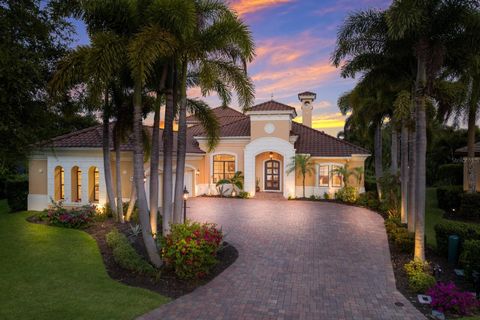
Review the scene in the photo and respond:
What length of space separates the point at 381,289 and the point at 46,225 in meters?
13.8

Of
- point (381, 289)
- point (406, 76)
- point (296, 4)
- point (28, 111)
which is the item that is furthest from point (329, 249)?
point (28, 111)

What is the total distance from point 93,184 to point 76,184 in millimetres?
1122

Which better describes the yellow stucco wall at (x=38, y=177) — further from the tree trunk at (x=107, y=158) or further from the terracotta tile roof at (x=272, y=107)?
the terracotta tile roof at (x=272, y=107)

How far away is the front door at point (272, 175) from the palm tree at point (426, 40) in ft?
51.1

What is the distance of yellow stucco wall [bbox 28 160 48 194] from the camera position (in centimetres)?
1728

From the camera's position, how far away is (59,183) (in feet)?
56.9

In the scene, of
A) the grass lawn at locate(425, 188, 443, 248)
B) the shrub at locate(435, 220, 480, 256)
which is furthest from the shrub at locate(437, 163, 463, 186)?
the shrub at locate(435, 220, 480, 256)

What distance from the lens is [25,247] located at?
35.7 feet

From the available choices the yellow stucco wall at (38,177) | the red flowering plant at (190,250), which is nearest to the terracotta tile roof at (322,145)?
the red flowering plant at (190,250)

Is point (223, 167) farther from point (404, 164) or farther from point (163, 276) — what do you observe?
point (163, 276)

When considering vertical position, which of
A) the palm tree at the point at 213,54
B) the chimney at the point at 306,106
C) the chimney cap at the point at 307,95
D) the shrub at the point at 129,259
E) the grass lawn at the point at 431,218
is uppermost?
the chimney cap at the point at 307,95

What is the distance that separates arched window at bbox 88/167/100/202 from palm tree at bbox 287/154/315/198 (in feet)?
41.1

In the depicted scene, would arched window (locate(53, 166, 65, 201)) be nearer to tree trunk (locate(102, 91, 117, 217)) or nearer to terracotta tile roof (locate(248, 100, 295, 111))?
tree trunk (locate(102, 91, 117, 217))

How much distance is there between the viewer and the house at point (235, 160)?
16.5 metres
